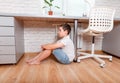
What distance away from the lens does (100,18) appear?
6.31ft

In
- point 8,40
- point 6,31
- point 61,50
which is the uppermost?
point 6,31

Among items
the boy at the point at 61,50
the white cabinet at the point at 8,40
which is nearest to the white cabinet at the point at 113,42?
the boy at the point at 61,50

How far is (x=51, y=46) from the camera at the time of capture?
6.26 feet

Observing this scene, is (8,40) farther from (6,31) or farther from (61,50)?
(61,50)

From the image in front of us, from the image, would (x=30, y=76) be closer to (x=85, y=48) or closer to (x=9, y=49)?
(x=9, y=49)

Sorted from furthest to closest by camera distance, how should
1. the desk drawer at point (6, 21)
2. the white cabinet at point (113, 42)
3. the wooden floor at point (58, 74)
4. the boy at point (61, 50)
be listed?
the white cabinet at point (113, 42) < the boy at point (61, 50) < the desk drawer at point (6, 21) < the wooden floor at point (58, 74)

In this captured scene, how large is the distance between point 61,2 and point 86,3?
→ 0.53 meters

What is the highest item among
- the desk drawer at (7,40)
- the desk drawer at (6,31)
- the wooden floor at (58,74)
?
the desk drawer at (6,31)

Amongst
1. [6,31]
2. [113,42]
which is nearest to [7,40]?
[6,31]

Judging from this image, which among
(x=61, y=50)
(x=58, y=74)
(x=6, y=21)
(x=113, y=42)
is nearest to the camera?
(x=58, y=74)

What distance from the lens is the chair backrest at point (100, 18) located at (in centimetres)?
191

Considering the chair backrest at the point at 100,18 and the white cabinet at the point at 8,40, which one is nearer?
the white cabinet at the point at 8,40

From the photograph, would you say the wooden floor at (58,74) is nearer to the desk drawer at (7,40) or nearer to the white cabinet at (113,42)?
the desk drawer at (7,40)

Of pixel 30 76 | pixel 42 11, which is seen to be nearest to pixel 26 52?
pixel 42 11
